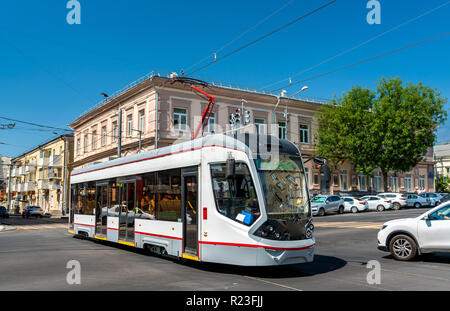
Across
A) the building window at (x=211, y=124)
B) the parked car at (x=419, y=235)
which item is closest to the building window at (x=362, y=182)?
the building window at (x=211, y=124)

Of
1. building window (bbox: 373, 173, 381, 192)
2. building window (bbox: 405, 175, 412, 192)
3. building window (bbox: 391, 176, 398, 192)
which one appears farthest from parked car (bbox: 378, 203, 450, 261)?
building window (bbox: 405, 175, 412, 192)

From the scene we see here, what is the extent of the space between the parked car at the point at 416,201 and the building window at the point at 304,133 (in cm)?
1125

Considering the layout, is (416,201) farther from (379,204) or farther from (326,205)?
(326,205)

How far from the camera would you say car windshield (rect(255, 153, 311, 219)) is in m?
8.57

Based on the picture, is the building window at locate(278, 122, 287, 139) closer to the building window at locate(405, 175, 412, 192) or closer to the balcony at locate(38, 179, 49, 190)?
the building window at locate(405, 175, 412, 192)

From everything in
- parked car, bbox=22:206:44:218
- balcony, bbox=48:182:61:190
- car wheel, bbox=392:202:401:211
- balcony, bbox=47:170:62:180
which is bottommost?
parked car, bbox=22:206:44:218

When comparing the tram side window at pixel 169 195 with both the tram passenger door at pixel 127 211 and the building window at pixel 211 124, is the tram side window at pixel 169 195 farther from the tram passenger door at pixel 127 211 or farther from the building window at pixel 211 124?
the building window at pixel 211 124

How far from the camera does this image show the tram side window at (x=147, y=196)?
11334 millimetres

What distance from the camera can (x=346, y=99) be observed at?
4247 centimetres

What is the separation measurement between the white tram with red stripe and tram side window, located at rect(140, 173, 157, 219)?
3 cm

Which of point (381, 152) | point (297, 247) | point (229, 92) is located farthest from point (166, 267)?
point (381, 152)

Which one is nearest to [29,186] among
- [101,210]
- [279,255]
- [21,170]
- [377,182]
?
[21,170]

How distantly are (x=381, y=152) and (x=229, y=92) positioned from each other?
16.4m

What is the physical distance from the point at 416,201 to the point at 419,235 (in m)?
33.9
